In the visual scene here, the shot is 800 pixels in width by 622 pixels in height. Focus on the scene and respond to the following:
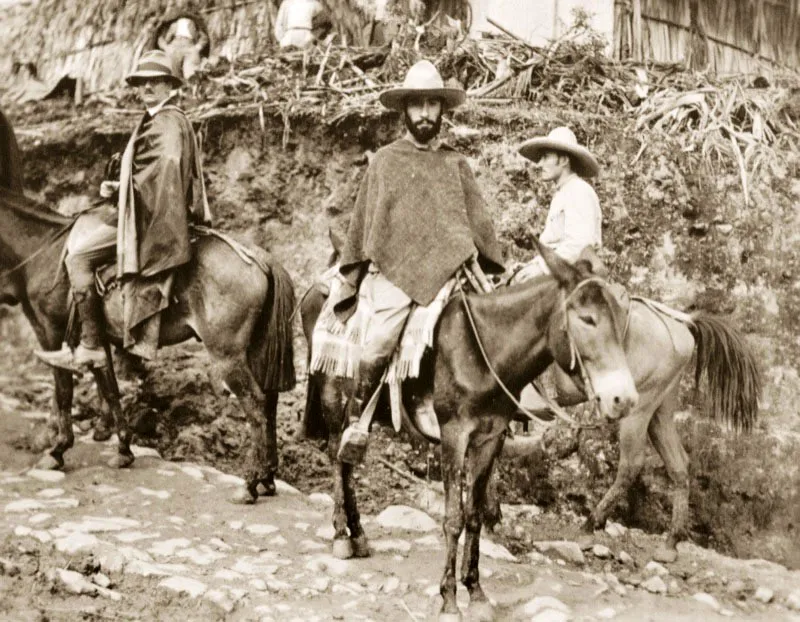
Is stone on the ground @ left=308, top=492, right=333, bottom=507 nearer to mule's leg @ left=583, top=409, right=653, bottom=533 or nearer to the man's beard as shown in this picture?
mule's leg @ left=583, top=409, right=653, bottom=533

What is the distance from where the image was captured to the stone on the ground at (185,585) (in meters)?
5.87

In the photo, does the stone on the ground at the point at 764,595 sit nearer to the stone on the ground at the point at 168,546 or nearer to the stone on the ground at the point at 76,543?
the stone on the ground at the point at 168,546

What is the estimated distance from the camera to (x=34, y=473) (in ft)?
26.7

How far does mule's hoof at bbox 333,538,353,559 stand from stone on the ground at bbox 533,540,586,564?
134 centimetres

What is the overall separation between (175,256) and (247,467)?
166 centimetres

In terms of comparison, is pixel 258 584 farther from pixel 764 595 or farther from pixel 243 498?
pixel 764 595

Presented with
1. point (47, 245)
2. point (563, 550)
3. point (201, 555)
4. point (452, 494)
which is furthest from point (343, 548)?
point (47, 245)

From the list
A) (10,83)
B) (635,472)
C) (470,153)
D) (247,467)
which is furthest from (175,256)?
(10,83)

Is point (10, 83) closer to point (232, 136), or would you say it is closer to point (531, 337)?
point (232, 136)

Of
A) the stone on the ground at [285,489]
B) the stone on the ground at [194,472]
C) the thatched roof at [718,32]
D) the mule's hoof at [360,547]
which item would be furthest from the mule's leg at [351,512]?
the thatched roof at [718,32]

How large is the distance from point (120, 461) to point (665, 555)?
4.32m

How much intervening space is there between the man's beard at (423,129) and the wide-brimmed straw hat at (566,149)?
93cm

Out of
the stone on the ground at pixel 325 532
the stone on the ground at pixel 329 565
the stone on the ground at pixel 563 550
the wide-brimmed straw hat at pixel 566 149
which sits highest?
the wide-brimmed straw hat at pixel 566 149

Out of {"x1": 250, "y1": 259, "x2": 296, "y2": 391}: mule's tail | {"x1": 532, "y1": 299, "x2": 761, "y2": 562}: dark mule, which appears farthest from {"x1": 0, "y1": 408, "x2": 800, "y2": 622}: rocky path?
{"x1": 250, "y1": 259, "x2": 296, "y2": 391}: mule's tail
